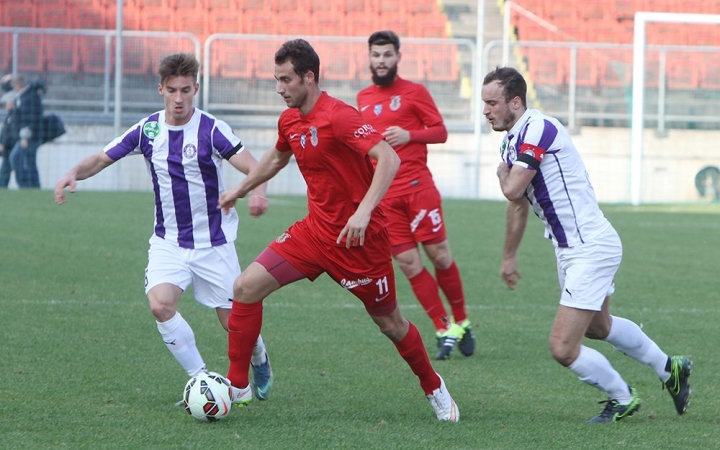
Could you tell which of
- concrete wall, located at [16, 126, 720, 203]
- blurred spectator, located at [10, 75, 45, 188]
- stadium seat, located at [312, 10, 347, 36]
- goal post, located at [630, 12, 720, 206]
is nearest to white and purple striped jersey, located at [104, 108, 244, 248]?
blurred spectator, located at [10, 75, 45, 188]

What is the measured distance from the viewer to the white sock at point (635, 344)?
17.8 ft

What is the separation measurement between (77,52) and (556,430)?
15914mm

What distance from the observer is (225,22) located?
22312mm

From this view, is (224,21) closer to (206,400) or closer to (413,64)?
(413,64)

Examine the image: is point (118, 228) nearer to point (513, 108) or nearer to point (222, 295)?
point (222, 295)

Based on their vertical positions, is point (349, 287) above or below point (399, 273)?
above

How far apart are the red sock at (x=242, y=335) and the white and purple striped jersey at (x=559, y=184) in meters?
1.44

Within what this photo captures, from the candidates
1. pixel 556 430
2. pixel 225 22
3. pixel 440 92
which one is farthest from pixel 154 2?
pixel 556 430

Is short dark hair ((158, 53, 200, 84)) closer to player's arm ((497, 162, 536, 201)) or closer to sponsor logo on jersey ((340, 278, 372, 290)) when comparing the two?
sponsor logo on jersey ((340, 278, 372, 290))

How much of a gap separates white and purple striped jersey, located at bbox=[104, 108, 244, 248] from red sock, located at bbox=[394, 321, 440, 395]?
1.16 m

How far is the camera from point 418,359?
17.2 ft

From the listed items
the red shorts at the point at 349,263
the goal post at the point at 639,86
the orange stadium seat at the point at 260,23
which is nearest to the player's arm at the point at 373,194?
the red shorts at the point at 349,263

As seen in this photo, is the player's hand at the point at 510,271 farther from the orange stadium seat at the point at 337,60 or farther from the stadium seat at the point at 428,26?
the stadium seat at the point at 428,26

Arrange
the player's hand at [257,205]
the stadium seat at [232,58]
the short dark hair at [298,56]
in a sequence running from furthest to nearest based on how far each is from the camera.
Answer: the stadium seat at [232,58], the player's hand at [257,205], the short dark hair at [298,56]
